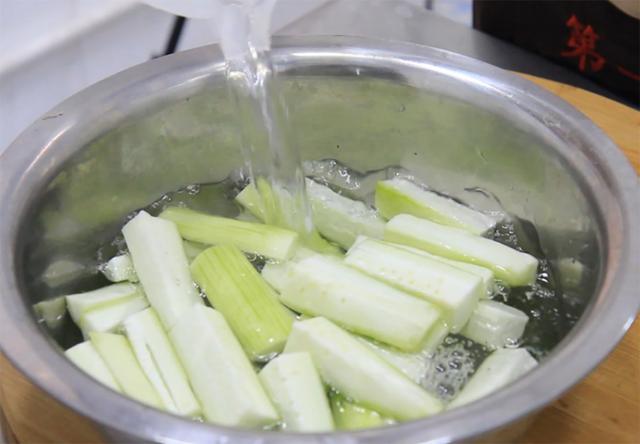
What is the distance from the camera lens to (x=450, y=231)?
2.21ft

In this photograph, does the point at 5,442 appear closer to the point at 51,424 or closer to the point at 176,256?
the point at 51,424

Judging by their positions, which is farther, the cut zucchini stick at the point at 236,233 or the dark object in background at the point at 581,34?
the dark object in background at the point at 581,34

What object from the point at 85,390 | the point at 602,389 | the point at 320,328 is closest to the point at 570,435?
the point at 602,389

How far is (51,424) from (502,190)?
41 centimetres

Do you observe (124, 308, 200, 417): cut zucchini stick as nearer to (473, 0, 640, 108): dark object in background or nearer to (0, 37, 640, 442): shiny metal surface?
(0, 37, 640, 442): shiny metal surface

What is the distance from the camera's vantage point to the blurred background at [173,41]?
92cm

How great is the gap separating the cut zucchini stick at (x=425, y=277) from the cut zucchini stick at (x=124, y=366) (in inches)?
6.8

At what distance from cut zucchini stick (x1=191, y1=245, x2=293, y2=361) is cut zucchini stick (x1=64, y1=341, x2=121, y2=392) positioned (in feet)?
0.31

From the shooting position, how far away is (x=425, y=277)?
0.60 meters

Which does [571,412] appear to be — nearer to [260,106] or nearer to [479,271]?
[479,271]

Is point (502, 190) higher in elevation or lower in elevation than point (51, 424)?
higher

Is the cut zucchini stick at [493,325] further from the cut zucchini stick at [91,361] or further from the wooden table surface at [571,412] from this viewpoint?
the cut zucchini stick at [91,361]

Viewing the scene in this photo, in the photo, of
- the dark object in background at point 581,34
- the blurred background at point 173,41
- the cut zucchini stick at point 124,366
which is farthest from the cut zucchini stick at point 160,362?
the dark object in background at point 581,34

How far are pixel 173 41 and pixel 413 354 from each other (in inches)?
25.6
